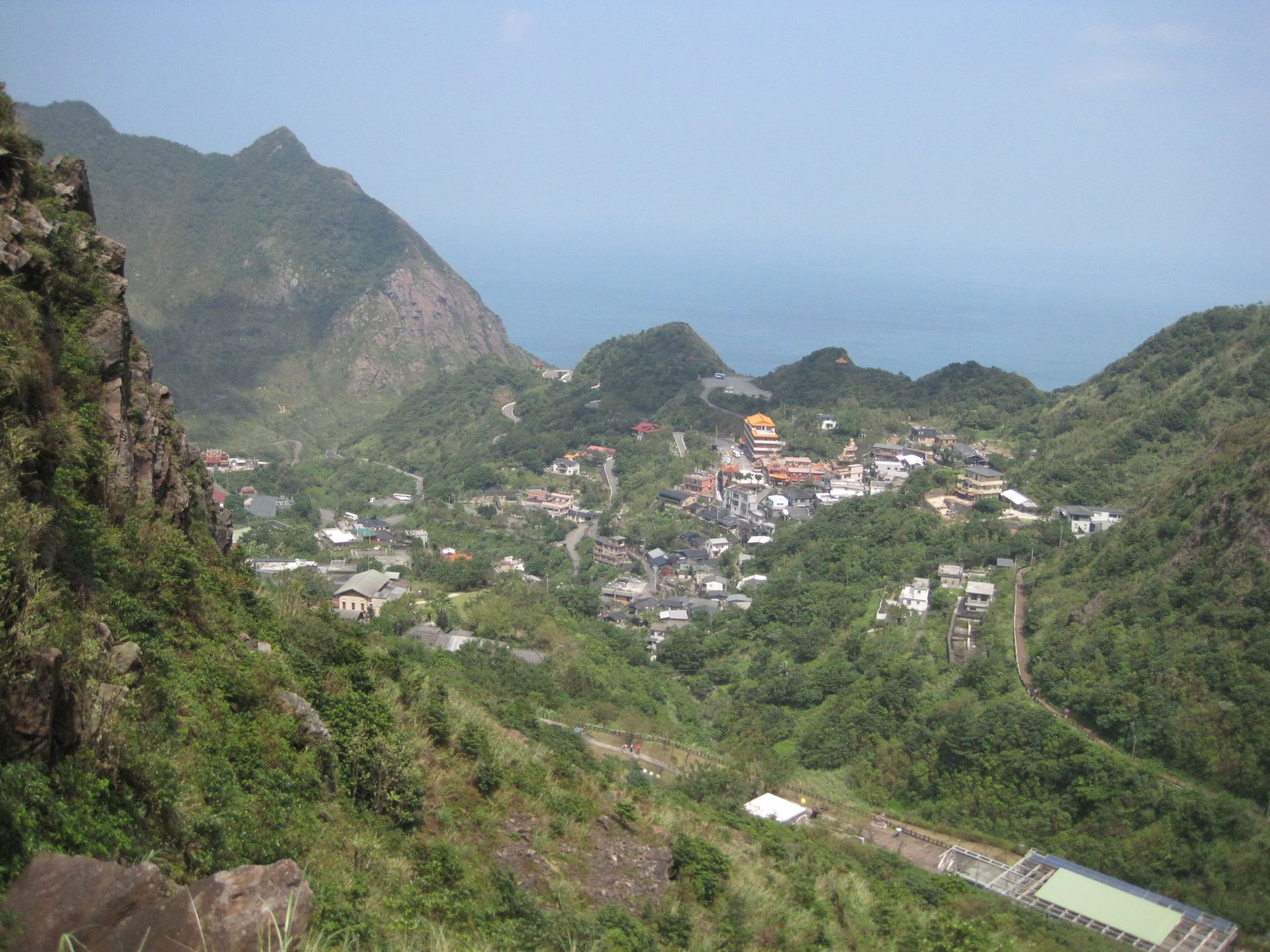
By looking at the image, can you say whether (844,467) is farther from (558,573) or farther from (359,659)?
(359,659)

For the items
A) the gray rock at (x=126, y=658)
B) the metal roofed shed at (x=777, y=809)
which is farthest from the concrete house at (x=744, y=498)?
the gray rock at (x=126, y=658)

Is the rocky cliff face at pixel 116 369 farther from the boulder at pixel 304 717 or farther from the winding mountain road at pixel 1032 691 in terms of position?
the winding mountain road at pixel 1032 691

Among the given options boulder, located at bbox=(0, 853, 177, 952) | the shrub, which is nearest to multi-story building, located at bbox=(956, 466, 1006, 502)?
the shrub

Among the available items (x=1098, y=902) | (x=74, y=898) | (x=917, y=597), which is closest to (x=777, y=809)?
(x=1098, y=902)

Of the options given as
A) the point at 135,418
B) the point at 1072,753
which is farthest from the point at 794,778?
the point at 135,418

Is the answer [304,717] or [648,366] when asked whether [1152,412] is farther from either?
[304,717]

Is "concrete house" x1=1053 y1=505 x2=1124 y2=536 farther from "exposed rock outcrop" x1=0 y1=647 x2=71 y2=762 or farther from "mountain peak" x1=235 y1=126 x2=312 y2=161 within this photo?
"mountain peak" x1=235 y1=126 x2=312 y2=161

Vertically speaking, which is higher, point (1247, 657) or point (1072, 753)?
point (1247, 657)
